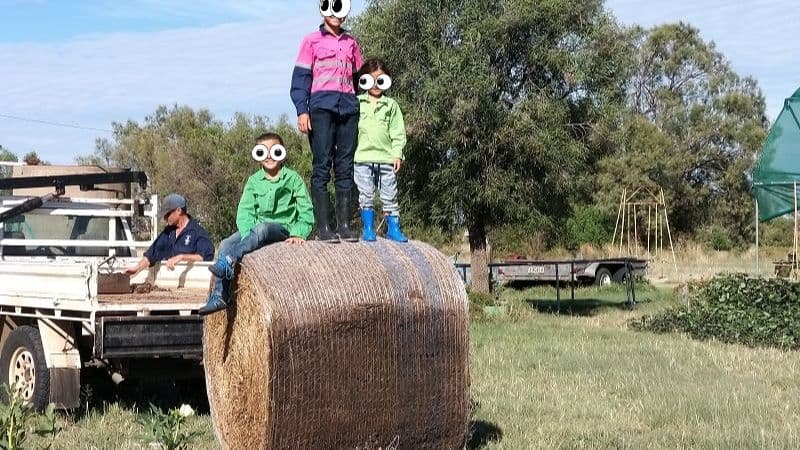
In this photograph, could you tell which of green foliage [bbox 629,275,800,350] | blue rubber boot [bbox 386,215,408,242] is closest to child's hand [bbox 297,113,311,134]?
blue rubber boot [bbox 386,215,408,242]

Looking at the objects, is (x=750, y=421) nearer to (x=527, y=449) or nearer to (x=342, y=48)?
(x=527, y=449)

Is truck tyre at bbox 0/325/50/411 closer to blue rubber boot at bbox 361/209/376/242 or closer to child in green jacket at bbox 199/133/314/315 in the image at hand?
child in green jacket at bbox 199/133/314/315

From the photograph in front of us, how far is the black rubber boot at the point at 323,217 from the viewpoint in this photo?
6.89 m

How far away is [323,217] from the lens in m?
7.19

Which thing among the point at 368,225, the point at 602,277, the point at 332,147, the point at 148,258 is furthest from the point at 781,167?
the point at 332,147

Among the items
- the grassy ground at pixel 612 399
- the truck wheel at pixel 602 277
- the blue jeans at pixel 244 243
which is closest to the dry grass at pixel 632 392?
the grassy ground at pixel 612 399

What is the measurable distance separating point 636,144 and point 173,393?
45.5 m

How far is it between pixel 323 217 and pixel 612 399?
3.97 metres

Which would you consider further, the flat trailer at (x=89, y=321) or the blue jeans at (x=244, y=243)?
the flat trailer at (x=89, y=321)

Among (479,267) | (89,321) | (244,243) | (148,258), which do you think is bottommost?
(479,267)

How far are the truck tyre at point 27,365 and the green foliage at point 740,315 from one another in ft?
33.0
